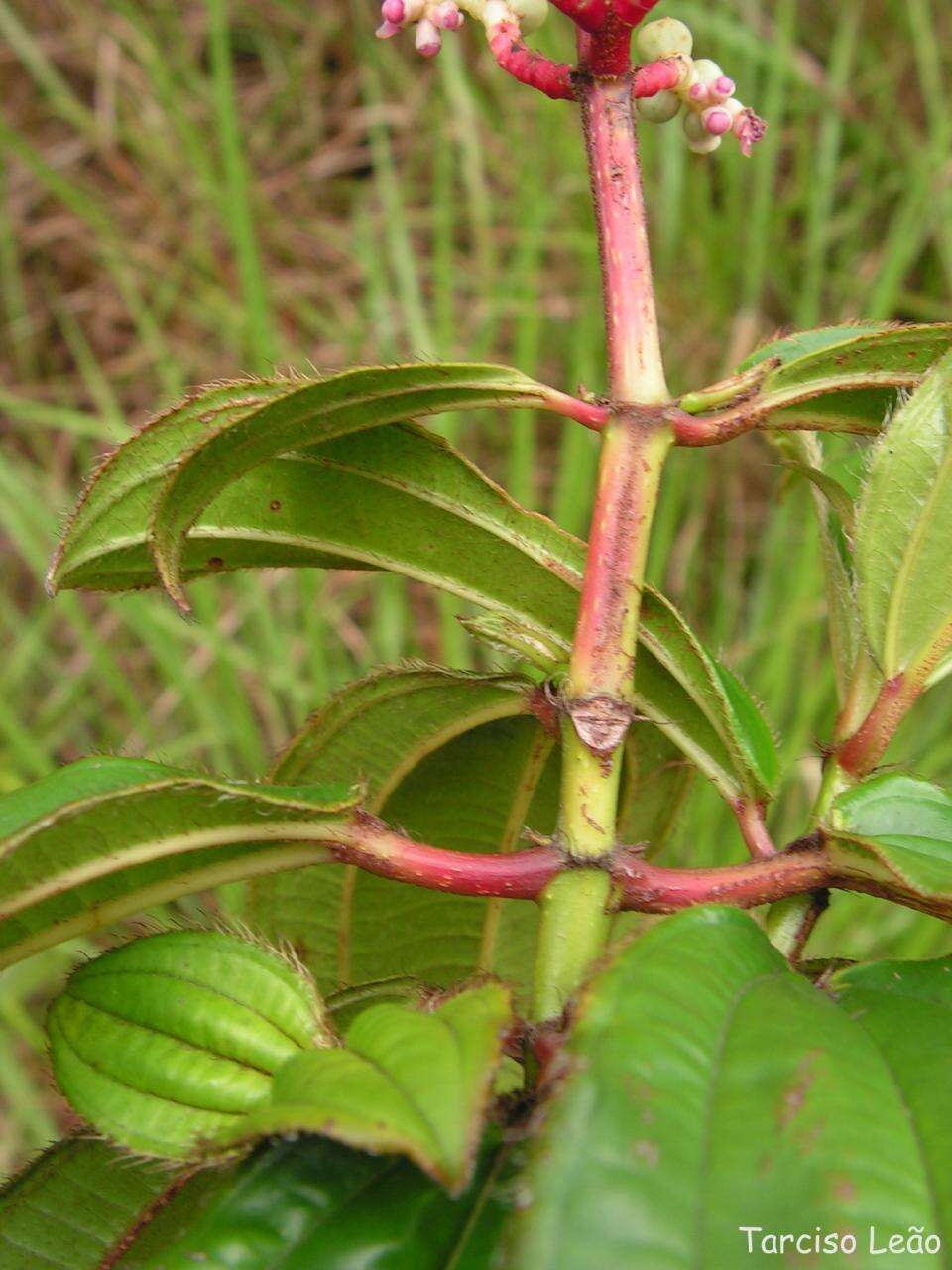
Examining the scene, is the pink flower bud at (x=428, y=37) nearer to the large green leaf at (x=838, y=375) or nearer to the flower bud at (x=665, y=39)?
the flower bud at (x=665, y=39)

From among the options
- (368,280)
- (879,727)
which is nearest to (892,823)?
(879,727)

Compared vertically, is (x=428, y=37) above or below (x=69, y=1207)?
above

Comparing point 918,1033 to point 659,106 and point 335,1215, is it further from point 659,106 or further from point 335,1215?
point 659,106

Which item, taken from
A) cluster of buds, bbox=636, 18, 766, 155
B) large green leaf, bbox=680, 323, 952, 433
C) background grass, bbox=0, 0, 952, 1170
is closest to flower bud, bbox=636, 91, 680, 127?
cluster of buds, bbox=636, 18, 766, 155

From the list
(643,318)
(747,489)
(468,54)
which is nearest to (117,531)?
(643,318)

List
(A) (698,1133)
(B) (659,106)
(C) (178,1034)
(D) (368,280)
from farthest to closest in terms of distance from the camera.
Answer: (D) (368,280)
(B) (659,106)
(C) (178,1034)
(A) (698,1133)

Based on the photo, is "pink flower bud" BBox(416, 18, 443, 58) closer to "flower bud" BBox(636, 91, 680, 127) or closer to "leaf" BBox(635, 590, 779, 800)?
"flower bud" BBox(636, 91, 680, 127)
